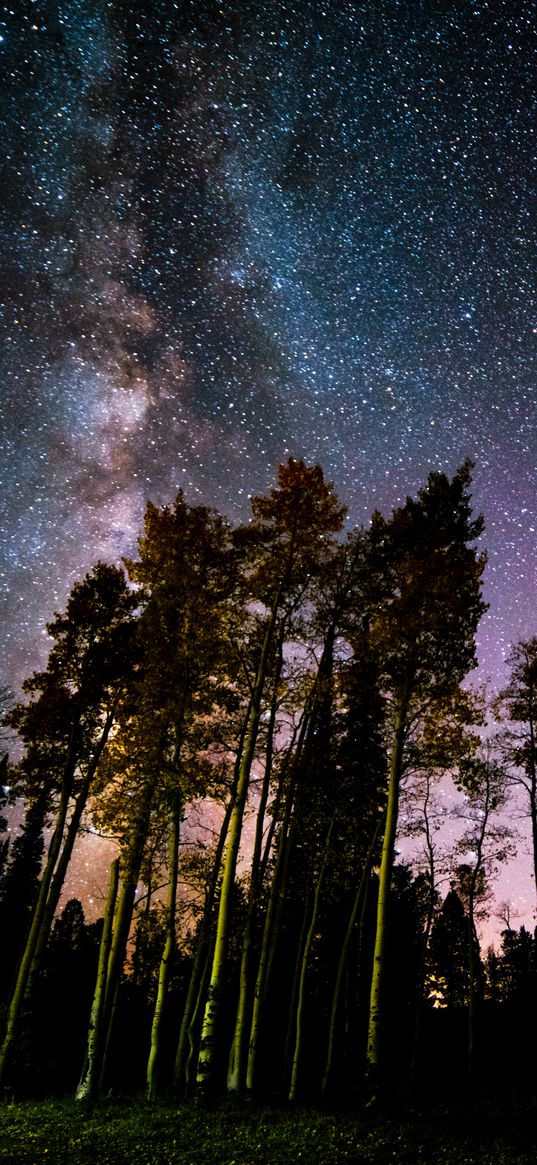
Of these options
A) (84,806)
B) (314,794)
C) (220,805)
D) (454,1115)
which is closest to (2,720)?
(84,806)

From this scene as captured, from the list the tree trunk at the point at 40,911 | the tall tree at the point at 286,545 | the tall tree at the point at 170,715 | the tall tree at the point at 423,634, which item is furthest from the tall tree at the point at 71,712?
the tall tree at the point at 423,634

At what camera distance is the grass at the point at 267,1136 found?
782 centimetres

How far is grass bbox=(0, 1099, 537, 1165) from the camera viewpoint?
25.6 ft

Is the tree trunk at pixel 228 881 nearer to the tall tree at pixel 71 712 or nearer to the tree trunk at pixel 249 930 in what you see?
the tree trunk at pixel 249 930

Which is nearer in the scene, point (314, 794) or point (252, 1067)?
point (252, 1067)

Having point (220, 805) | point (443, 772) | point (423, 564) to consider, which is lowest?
point (220, 805)

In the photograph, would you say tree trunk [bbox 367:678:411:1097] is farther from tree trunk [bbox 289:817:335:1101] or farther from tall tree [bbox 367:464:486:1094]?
tree trunk [bbox 289:817:335:1101]

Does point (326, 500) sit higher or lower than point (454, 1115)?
higher

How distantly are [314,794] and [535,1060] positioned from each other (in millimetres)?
23487

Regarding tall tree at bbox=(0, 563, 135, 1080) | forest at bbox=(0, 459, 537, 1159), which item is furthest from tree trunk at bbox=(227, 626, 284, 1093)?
tall tree at bbox=(0, 563, 135, 1080)

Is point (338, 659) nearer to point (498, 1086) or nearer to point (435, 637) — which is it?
point (435, 637)

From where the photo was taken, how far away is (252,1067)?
43.2 feet

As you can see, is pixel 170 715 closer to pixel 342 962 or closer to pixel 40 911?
pixel 40 911

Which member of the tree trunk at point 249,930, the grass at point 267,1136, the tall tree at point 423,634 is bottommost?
the grass at point 267,1136
